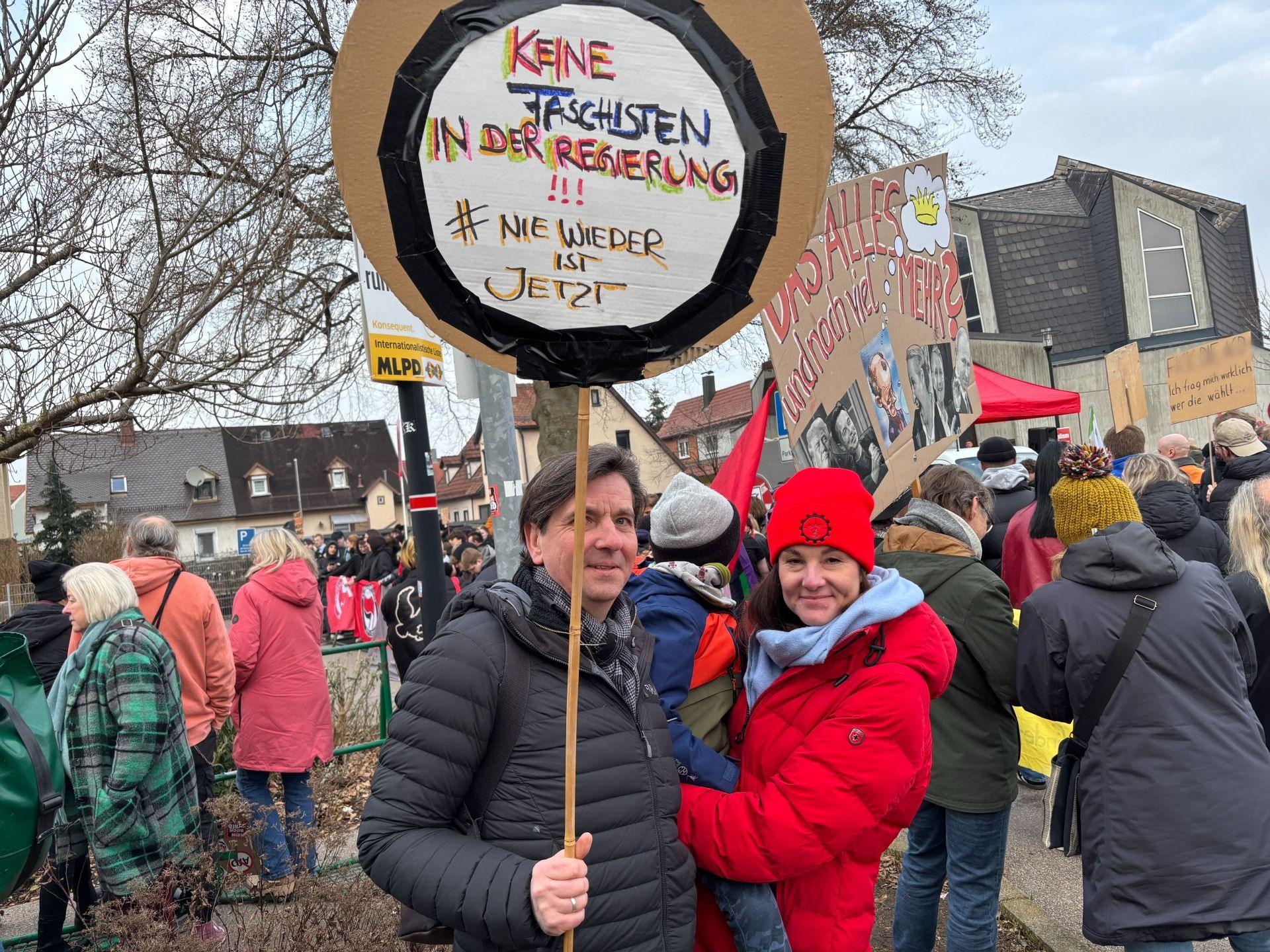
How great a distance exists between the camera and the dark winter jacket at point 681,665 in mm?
2275

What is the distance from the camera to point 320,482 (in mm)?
67875

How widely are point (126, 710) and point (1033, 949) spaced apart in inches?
148

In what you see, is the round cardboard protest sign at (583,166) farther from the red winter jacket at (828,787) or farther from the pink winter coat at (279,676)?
the pink winter coat at (279,676)

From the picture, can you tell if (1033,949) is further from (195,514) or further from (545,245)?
(195,514)

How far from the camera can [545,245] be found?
5.88ft

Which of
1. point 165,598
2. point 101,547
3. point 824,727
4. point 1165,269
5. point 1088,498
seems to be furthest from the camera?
point 1165,269

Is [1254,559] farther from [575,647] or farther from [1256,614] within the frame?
[575,647]

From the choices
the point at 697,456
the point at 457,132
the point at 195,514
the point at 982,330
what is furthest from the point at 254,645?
the point at 195,514

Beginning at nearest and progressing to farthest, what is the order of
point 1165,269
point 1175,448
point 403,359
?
point 403,359 < point 1175,448 < point 1165,269

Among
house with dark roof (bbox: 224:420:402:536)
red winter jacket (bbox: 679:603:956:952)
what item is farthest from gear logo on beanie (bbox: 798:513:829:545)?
house with dark roof (bbox: 224:420:402:536)

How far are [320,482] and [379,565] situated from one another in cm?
5621

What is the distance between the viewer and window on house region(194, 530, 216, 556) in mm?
62747

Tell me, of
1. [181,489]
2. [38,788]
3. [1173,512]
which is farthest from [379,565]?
[181,489]

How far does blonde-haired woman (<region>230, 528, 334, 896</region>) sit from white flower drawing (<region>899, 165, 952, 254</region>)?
360 centimetres
